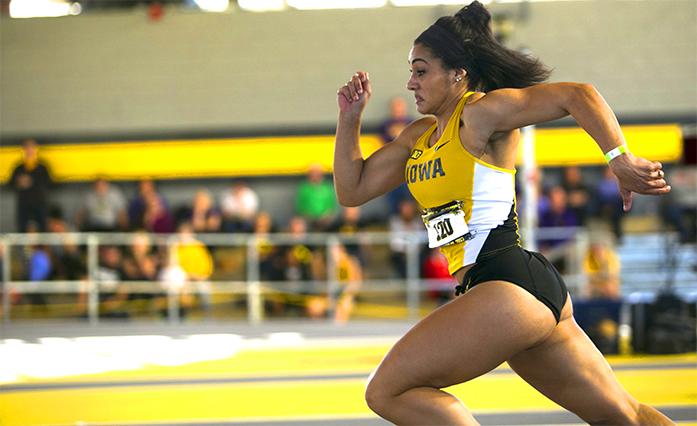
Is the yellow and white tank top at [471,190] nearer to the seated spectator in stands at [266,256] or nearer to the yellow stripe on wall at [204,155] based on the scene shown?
the seated spectator in stands at [266,256]

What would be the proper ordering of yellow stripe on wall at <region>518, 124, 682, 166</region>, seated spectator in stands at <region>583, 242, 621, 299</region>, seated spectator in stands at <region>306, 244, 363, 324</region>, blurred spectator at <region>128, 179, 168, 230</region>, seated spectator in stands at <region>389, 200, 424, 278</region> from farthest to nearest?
1. yellow stripe on wall at <region>518, 124, 682, 166</region>
2. blurred spectator at <region>128, 179, 168, 230</region>
3. seated spectator in stands at <region>389, 200, 424, 278</region>
4. seated spectator in stands at <region>306, 244, 363, 324</region>
5. seated spectator in stands at <region>583, 242, 621, 299</region>

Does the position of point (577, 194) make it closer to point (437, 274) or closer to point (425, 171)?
point (437, 274)

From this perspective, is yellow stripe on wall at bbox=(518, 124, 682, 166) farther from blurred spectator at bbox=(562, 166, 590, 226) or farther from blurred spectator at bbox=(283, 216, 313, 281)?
blurred spectator at bbox=(283, 216, 313, 281)

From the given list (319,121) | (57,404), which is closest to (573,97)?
(57,404)

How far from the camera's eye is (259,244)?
15336 millimetres

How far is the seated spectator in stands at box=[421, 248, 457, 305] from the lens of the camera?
47.7 feet

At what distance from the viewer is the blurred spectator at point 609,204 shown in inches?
615

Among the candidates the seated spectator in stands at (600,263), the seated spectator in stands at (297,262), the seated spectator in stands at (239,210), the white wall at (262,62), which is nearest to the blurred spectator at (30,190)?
the white wall at (262,62)

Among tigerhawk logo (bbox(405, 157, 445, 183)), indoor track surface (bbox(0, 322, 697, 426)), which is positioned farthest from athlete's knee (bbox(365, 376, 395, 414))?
indoor track surface (bbox(0, 322, 697, 426))

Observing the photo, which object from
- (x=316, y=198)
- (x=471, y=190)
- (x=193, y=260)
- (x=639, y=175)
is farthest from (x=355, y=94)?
(x=316, y=198)

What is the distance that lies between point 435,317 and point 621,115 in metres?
15.2

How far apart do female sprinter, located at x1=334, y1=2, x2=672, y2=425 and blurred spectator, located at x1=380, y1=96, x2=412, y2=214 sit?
12.0 metres

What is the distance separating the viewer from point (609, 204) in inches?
625

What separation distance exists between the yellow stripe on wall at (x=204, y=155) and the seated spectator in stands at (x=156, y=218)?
1976mm
